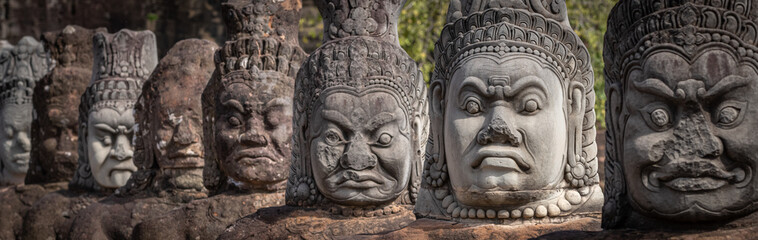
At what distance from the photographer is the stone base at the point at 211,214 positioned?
7.00 m

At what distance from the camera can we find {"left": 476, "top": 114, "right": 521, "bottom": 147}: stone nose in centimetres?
458

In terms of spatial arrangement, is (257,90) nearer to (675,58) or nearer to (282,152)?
(282,152)

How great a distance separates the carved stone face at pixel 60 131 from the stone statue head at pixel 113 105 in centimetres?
77

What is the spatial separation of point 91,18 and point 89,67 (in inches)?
244

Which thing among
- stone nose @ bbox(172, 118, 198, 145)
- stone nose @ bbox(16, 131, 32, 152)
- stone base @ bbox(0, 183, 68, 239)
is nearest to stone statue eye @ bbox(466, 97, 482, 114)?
stone nose @ bbox(172, 118, 198, 145)

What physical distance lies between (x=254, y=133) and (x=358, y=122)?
1559 mm

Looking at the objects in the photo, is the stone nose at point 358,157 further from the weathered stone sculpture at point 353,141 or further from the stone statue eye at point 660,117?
the stone statue eye at point 660,117

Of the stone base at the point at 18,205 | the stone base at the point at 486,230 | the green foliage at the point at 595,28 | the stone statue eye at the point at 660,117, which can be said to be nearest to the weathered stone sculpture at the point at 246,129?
the stone base at the point at 486,230

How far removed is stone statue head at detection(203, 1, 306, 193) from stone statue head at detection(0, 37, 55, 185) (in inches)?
227

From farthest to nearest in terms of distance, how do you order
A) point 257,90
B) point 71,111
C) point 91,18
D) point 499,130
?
point 91,18 → point 71,111 → point 257,90 → point 499,130

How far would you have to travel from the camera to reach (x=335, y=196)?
571 cm

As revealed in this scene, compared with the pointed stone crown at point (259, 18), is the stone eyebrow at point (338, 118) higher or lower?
lower

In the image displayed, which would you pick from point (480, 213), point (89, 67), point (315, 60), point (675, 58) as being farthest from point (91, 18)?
point (675, 58)

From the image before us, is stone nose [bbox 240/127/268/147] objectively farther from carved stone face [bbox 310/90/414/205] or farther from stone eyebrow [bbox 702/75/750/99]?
stone eyebrow [bbox 702/75/750/99]
